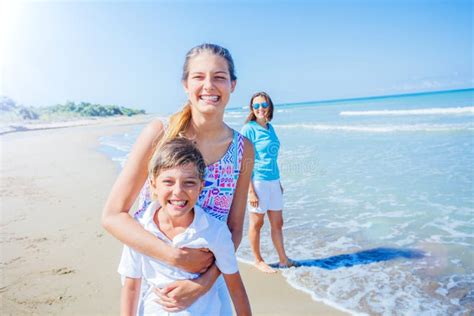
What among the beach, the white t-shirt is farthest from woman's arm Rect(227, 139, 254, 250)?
the beach

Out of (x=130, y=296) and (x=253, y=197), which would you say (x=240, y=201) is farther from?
(x=253, y=197)

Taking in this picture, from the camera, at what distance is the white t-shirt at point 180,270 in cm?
177

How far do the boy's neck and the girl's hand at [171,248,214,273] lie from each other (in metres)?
0.12

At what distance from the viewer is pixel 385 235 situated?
5.06 metres

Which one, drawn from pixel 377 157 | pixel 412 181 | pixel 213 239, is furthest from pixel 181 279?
pixel 377 157

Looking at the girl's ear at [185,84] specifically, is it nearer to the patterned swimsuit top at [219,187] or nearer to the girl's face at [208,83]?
the girl's face at [208,83]

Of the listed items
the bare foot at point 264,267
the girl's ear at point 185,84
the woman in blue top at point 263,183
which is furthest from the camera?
the woman in blue top at point 263,183

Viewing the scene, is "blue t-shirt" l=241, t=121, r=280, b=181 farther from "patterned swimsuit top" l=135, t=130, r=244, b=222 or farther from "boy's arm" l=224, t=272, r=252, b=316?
"boy's arm" l=224, t=272, r=252, b=316

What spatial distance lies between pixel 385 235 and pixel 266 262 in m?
1.79

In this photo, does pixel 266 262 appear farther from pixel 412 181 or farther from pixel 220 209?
pixel 412 181

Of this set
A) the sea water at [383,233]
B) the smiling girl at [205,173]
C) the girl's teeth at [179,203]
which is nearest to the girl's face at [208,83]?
the smiling girl at [205,173]

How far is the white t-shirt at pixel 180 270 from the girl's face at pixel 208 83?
571mm

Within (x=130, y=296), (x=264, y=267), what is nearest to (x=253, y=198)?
(x=264, y=267)

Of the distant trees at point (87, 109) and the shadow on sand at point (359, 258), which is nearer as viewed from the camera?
the shadow on sand at point (359, 258)
